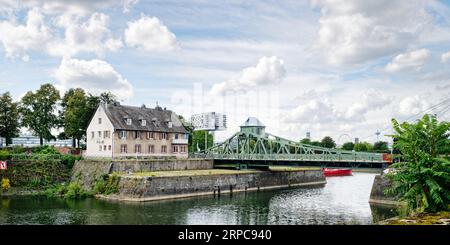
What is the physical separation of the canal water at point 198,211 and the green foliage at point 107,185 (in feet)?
10.8

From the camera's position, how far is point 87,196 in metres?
52.2

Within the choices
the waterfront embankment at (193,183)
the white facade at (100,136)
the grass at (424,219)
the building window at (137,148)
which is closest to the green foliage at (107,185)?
the waterfront embankment at (193,183)

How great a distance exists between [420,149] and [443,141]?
0.99 m

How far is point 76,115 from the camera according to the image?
7338 centimetres

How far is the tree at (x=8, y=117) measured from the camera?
236 feet

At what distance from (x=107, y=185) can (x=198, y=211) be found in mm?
15811

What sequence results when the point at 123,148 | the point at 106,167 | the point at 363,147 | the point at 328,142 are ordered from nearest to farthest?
the point at 106,167, the point at 123,148, the point at 363,147, the point at 328,142

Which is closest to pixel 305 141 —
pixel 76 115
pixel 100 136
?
pixel 76 115

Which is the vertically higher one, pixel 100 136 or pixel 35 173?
pixel 100 136

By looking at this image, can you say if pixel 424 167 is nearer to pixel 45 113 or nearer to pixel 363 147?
pixel 45 113

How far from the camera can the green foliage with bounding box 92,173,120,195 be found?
52.3m

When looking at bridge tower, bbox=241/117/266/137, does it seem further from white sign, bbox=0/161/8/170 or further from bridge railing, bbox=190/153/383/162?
white sign, bbox=0/161/8/170
